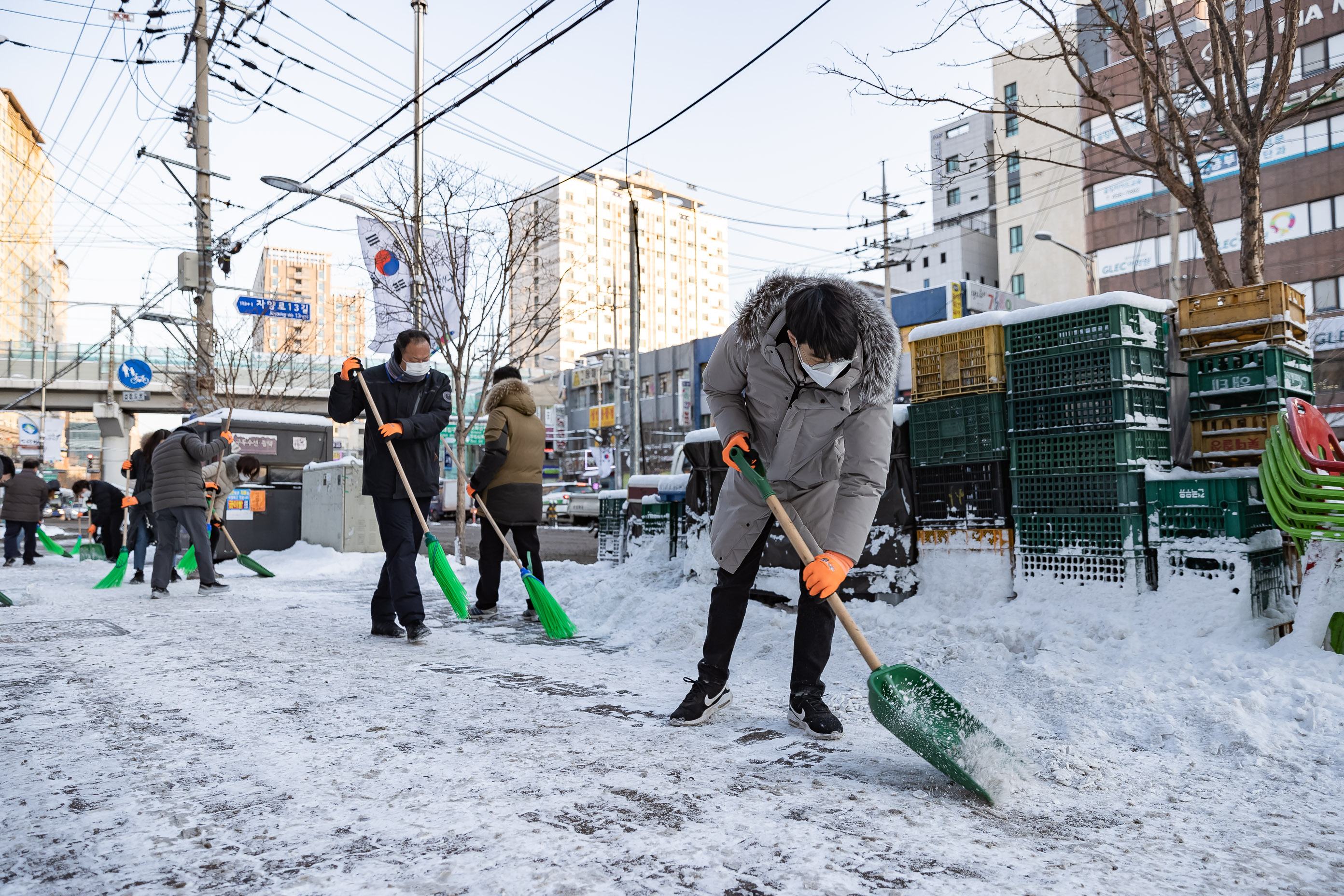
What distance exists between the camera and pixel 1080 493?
4.52 m

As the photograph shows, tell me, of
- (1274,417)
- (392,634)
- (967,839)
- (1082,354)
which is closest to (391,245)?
(392,634)

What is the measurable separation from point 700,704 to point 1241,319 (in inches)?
142

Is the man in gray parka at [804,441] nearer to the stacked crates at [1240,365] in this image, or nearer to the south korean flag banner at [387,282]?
the stacked crates at [1240,365]

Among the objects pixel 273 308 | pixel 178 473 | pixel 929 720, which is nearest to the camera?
pixel 929 720

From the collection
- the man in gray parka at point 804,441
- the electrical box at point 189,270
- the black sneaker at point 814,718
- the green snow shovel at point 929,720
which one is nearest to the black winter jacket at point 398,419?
the man in gray parka at point 804,441

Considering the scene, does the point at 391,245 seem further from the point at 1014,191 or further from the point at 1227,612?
the point at 1014,191

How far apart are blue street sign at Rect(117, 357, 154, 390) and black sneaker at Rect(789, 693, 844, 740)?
21228 mm

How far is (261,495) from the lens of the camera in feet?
38.2

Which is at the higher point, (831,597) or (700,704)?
(831,597)

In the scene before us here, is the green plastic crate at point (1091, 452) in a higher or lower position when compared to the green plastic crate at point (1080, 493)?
higher

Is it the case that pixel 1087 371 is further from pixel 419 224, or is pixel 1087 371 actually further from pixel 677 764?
pixel 419 224

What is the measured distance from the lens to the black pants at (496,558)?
254 inches

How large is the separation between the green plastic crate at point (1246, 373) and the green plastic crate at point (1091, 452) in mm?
335

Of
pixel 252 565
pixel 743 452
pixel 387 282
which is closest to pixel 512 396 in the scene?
pixel 743 452
